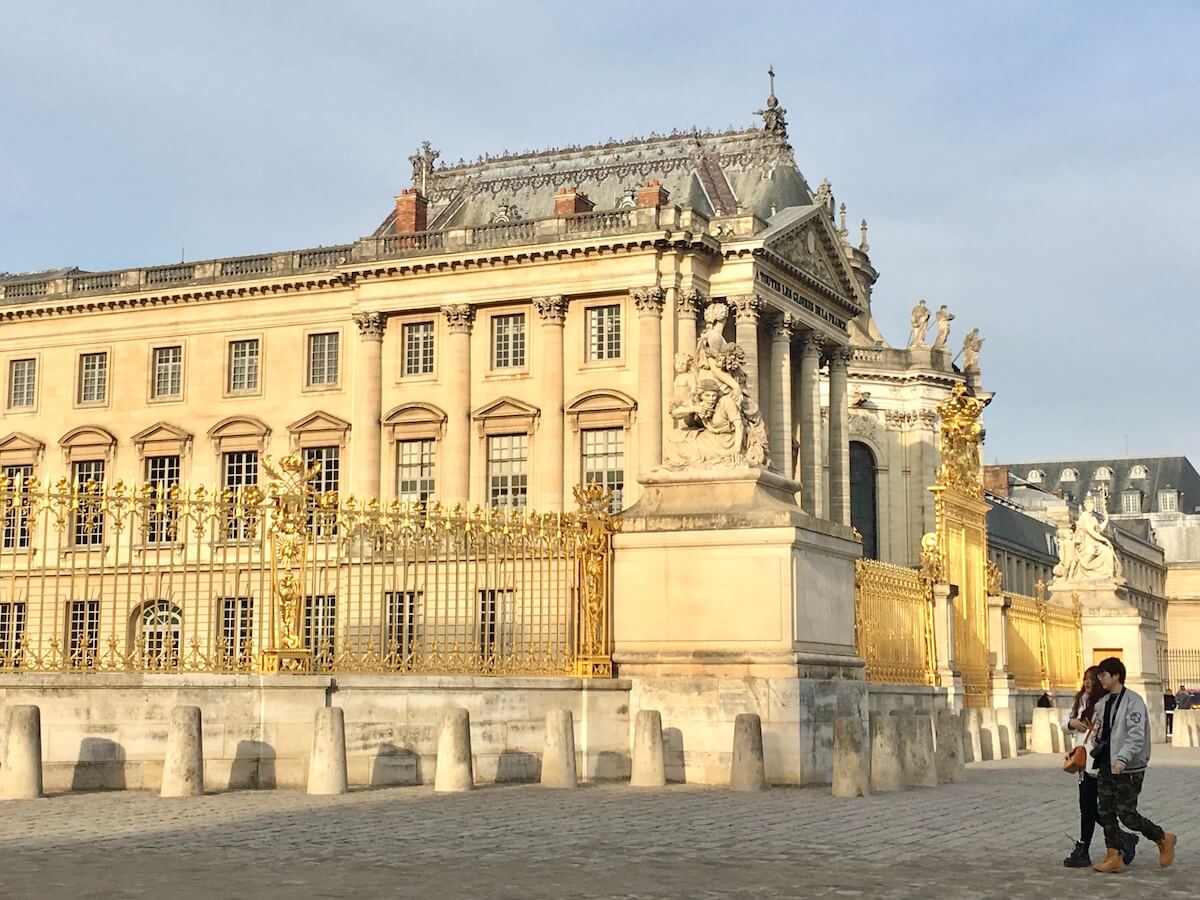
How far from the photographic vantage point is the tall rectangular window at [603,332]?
50.5 metres

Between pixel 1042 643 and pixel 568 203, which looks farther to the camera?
pixel 568 203

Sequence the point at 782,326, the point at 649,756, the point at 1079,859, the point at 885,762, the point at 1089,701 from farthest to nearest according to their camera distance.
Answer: the point at 782,326 < the point at 885,762 < the point at 649,756 < the point at 1089,701 < the point at 1079,859

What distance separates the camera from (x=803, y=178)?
58906mm

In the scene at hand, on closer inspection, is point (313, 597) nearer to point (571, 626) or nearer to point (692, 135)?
point (571, 626)

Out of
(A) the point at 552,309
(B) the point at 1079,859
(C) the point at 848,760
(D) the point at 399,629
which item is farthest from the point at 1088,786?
(A) the point at 552,309

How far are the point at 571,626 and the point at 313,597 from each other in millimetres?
3561

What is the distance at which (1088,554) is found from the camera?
37219mm

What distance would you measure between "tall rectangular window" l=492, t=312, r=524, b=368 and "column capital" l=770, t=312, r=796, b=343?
781 centimetres

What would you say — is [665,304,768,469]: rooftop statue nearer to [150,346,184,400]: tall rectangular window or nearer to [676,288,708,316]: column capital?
[676,288,708,316]: column capital

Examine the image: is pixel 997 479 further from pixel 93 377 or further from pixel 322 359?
pixel 93 377

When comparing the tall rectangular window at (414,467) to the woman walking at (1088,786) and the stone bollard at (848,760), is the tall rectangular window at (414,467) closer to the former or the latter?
the stone bollard at (848,760)

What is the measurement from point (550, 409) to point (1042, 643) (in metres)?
20.3

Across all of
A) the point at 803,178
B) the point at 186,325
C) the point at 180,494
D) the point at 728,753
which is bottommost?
the point at 728,753

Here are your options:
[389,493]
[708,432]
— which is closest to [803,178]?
[389,493]
